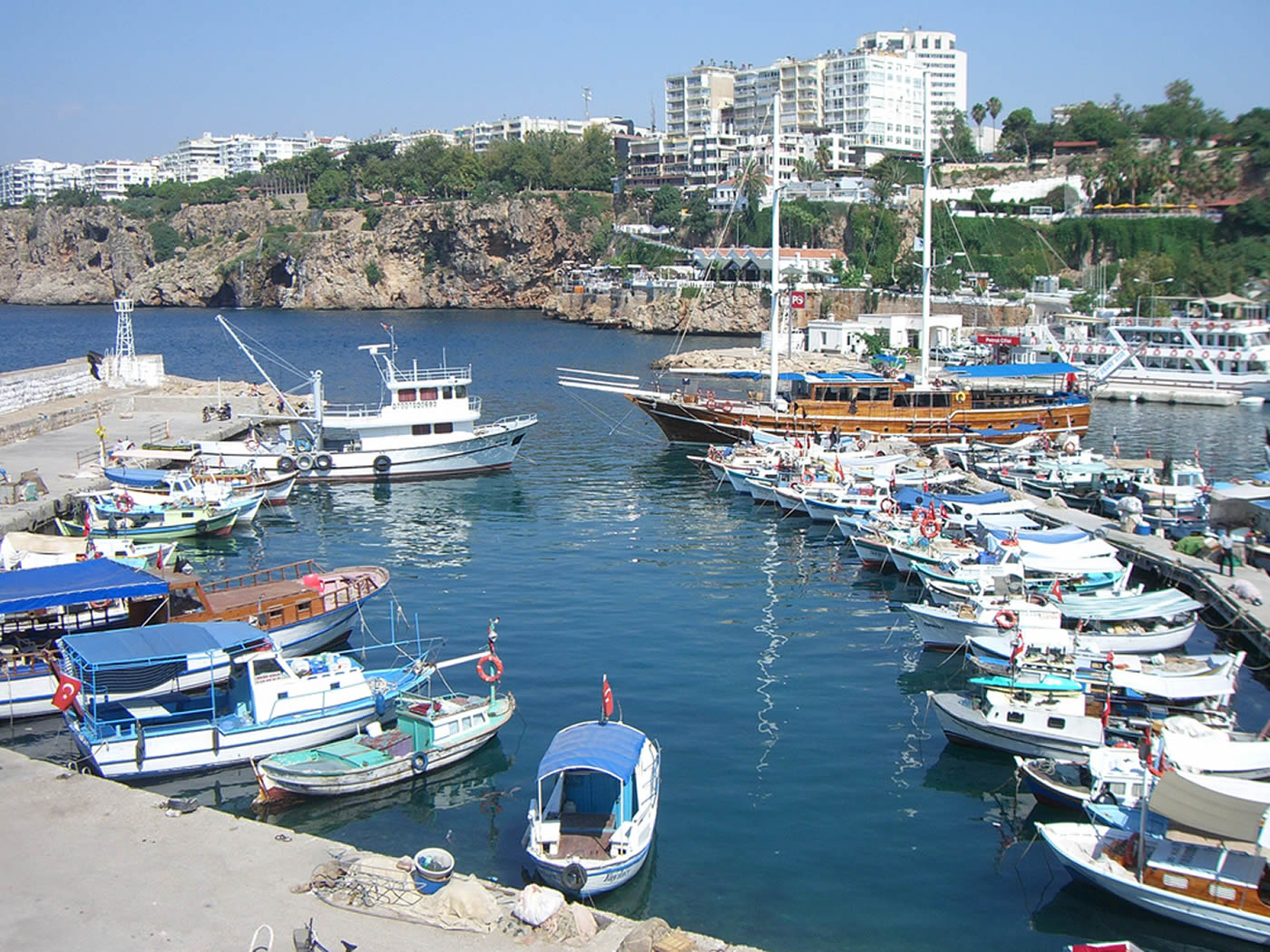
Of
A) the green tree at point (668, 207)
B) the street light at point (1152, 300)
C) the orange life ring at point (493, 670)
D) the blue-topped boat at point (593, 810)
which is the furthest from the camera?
the green tree at point (668, 207)

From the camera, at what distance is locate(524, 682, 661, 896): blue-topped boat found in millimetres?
16562

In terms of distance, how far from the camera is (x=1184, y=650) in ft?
91.6

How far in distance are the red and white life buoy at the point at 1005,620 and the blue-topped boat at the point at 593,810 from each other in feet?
34.4

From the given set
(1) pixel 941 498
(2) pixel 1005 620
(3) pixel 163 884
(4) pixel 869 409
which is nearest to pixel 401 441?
(4) pixel 869 409

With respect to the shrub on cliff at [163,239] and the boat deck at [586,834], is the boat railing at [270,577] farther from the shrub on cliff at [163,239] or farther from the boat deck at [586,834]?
the shrub on cliff at [163,239]

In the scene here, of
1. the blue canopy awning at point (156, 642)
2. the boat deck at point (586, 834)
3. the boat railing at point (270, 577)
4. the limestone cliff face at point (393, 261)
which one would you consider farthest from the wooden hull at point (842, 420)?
the limestone cliff face at point (393, 261)

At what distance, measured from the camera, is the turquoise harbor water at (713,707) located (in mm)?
16922

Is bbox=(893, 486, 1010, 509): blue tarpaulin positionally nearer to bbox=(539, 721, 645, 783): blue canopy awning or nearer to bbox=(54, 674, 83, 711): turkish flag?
bbox=(539, 721, 645, 783): blue canopy awning

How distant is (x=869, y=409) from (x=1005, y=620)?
28.9 metres

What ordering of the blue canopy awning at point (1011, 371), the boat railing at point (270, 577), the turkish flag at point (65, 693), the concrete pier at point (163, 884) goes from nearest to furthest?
1. the concrete pier at point (163, 884)
2. the turkish flag at point (65, 693)
3. the boat railing at point (270, 577)
4. the blue canopy awning at point (1011, 371)

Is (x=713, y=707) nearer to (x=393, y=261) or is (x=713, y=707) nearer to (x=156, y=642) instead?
(x=156, y=642)

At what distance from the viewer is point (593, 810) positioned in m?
18.1

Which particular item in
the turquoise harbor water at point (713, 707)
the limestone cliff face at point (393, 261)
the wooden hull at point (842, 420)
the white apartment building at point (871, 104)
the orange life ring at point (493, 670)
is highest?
the white apartment building at point (871, 104)

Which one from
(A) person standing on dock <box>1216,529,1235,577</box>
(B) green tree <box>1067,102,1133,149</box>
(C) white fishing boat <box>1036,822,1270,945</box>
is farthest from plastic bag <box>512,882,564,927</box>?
(B) green tree <box>1067,102,1133,149</box>
